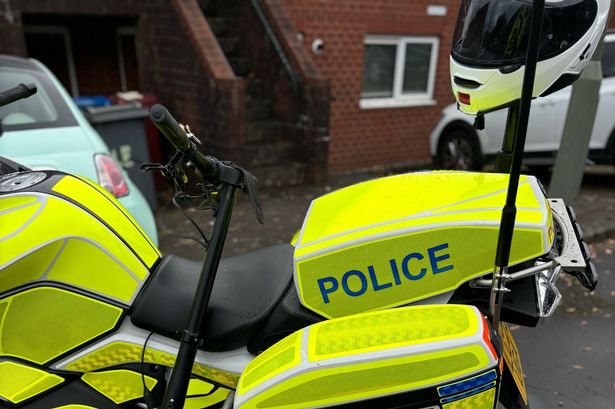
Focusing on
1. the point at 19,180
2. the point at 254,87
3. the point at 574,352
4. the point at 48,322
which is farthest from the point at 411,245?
the point at 254,87

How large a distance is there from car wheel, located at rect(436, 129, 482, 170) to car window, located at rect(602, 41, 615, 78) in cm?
174

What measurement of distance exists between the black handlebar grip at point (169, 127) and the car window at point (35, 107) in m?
2.59

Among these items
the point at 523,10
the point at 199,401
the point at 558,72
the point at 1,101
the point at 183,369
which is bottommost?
the point at 199,401

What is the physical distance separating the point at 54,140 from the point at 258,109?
384cm

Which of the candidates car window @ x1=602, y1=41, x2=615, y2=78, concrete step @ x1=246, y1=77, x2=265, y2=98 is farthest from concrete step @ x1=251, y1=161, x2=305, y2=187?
A: car window @ x1=602, y1=41, x2=615, y2=78

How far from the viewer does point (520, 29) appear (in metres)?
1.59

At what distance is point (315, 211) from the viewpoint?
167 centimetres

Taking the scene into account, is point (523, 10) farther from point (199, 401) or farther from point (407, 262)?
point (199, 401)

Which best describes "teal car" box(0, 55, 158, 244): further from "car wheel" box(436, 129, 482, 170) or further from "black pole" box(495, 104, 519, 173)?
"car wheel" box(436, 129, 482, 170)

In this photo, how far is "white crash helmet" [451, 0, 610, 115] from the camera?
5.22ft

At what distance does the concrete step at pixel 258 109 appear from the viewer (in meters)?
6.92

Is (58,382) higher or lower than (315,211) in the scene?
lower

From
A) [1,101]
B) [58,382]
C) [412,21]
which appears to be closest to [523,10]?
[1,101]

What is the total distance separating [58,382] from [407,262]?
3.92 feet
